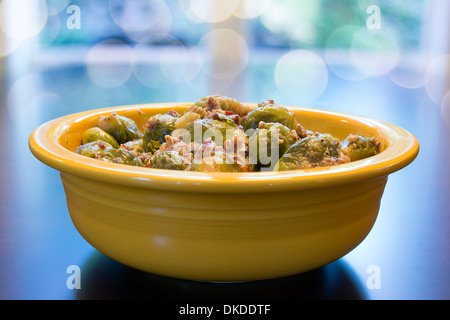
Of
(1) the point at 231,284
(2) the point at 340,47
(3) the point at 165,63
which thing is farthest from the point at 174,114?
(2) the point at 340,47

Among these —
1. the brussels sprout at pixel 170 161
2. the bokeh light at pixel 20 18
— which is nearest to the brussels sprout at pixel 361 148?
the brussels sprout at pixel 170 161

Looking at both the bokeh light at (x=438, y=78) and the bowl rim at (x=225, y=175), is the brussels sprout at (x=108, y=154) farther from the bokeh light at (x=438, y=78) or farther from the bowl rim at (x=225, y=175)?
the bokeh light at (x=438, y=78)

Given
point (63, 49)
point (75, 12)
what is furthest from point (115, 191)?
point (63, 49)

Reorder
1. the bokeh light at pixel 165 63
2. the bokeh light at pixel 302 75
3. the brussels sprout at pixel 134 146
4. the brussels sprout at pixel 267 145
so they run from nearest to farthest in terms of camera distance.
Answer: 1. the brussels sprout at pixel 267 145
2. the brussels sprout at pixel 134 146
3. the bokeh light at pixel 302 75
4. the bokeh light at pixel 165 63

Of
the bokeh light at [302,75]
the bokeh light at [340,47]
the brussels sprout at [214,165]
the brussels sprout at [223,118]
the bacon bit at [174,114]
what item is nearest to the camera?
the brussels sprout at [214,165]

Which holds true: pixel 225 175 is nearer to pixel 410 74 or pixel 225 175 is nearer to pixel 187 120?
pixel 187 120

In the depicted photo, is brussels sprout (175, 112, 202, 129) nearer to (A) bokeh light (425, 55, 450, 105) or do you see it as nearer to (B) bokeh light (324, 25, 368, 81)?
(A) bokeh light (425, 55, 450, 105)

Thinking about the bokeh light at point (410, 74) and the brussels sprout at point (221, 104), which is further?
the bokeh light at point (410, 74)

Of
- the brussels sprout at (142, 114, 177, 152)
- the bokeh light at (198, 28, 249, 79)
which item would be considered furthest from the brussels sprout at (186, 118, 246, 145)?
the bokeh light at (198, 28, 249, 79)
